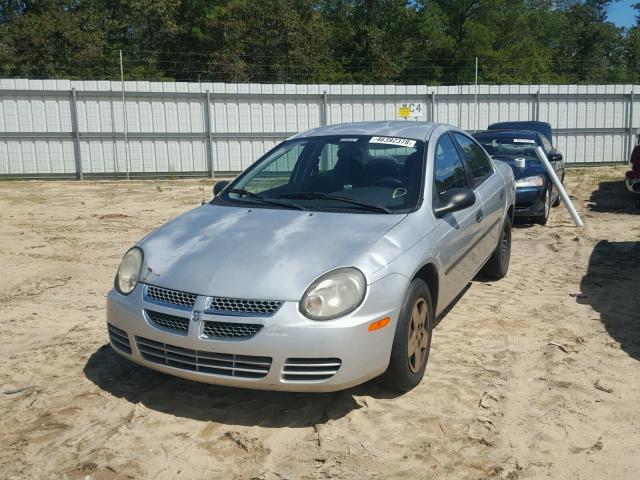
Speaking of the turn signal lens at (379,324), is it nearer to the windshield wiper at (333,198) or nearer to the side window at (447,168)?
the windshield wiper at (333,198)

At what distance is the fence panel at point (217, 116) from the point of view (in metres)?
16.2

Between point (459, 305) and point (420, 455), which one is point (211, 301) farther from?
point (459, 305)

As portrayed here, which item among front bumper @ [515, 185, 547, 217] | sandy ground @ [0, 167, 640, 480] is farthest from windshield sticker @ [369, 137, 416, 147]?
front bumper @ [515, 185, 547, 217]

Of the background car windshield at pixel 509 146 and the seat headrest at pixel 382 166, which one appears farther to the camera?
the background car windshield at pixel 509 146

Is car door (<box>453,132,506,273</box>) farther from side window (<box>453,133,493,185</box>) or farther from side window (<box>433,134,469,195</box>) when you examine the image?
side window (<box>433,134,469,195</box>)

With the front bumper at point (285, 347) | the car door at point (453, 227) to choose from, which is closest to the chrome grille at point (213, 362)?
the front bumper at point (285, 347)

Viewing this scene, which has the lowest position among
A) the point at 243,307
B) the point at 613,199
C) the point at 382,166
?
the point at 613,199

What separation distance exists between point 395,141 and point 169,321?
218 cm

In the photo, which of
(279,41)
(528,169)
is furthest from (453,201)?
(279,41)

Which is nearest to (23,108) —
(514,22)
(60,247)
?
(60,247)

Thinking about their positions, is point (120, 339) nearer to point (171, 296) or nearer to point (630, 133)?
point (171, 296)

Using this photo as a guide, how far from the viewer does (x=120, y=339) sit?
3.80 metres

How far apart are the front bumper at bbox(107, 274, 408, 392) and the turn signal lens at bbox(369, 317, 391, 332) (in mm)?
21

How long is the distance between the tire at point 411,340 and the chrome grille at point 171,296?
44.3 inches
